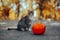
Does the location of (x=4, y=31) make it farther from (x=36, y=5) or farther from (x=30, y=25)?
(x=36, y=5)

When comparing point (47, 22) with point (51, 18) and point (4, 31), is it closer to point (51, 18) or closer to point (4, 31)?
point (51, 18)

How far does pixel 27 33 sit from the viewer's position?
8.98ft

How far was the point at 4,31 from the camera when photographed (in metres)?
2.73

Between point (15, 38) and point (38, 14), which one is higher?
point (38, 14)

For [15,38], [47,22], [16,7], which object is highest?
[16,7]

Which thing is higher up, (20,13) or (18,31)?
(20,13)

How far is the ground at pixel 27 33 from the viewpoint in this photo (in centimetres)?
267

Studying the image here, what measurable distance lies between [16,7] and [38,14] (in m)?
0.29

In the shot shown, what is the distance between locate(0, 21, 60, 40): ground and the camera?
8.76ft

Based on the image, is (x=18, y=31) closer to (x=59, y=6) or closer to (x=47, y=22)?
(x=47, y=22)

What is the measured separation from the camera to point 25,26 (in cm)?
277

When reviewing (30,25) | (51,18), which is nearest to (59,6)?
(51,18)

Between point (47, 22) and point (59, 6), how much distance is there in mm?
252

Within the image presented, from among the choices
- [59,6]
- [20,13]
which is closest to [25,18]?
[20,13]
